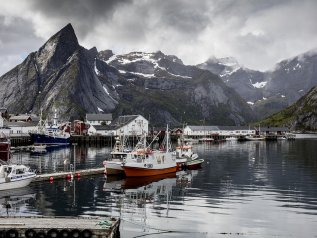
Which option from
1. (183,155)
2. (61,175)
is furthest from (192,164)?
(61,175)

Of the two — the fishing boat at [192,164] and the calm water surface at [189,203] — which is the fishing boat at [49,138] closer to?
the fishing boat at [192,164]

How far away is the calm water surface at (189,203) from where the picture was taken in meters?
40.6

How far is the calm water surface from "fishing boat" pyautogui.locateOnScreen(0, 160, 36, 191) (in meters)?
1.13

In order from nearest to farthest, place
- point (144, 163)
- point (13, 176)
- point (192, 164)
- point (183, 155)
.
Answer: point (13, 176)
point (144, 163)
point (192, 164)
point (183, 155)

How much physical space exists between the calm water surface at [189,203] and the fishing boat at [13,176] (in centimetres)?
113

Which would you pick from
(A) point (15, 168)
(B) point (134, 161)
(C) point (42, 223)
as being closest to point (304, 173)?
(B) point (134, 161)

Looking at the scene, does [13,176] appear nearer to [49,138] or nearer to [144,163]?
[144,163]

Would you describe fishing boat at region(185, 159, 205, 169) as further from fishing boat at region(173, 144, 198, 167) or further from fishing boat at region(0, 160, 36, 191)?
fishing boat at region(0, 160, 36, 191)

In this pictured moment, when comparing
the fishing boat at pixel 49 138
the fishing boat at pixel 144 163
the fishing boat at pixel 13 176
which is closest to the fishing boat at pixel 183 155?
the fishing boat at pixel 144 163

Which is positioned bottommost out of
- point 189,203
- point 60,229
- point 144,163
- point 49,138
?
point 189,203

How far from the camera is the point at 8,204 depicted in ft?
163

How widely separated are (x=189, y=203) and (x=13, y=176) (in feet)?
81.5

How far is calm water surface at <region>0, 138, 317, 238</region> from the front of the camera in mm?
40594

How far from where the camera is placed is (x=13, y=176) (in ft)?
192
